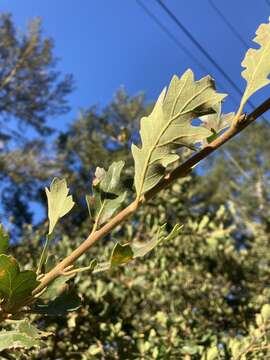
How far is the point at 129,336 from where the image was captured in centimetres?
258

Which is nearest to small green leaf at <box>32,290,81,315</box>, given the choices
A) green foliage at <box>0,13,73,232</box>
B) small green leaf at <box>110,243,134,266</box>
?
small green leaf at <box>110,243,134,266</box>

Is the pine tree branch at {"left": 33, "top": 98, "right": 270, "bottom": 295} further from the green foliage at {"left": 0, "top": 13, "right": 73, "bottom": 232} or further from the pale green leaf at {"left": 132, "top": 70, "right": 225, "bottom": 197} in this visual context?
the green foliage at {"left": 0, "top": 13, "right": 73, "bottom": 232}

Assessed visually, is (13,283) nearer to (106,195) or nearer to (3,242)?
Answer: (3,242)

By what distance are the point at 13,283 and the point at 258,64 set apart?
512 millimetres

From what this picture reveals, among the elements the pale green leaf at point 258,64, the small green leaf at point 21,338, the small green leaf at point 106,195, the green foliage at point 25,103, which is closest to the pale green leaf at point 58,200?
the small green leaf at point 106,195

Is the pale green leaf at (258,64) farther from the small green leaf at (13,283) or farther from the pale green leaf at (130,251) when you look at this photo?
the small green leaf at (13,283)

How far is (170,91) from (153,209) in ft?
11.9

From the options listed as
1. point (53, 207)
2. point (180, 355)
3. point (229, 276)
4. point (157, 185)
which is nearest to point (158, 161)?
point (157, 185)

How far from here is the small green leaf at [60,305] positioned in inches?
37.1

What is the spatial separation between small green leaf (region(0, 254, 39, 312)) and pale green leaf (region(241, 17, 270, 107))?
17.1 inches

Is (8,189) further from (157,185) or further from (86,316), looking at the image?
(157,185)

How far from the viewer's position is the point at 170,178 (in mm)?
825

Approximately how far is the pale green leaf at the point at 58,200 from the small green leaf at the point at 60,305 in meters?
0.13

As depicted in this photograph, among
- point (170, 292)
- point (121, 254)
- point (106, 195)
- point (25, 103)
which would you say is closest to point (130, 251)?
point (121, 254)
